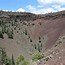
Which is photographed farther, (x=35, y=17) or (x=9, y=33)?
(x=35, y=17)

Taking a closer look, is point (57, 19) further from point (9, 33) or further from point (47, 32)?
point (9, 33)

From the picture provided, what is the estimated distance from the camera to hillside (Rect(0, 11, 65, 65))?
9712 centimetres

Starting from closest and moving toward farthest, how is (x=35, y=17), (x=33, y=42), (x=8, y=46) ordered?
(x=8, y=46) < (x=33, y=42) < (x=35, y=17)

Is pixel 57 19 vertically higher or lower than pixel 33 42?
higher

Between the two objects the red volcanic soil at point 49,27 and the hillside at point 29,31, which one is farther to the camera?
the red volcanic soil at point 49,27

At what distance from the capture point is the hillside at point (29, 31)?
97.1 m

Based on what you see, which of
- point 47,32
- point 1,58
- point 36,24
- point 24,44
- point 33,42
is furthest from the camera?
point 36,24

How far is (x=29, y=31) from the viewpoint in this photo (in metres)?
124

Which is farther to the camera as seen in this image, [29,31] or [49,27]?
[49,27]

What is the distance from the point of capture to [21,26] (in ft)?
419

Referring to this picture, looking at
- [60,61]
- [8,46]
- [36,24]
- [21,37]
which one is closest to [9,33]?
[21,37]

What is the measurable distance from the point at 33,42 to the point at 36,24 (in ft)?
68.9

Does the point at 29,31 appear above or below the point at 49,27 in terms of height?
below

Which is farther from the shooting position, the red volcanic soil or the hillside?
the red volcanic soil
